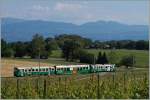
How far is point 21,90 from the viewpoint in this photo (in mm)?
9836

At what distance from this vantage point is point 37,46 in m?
32.5

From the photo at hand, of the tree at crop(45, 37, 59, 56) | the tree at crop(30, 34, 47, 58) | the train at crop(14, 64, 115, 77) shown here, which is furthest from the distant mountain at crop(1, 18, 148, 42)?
the train at crop(14, 64, 115, 77)

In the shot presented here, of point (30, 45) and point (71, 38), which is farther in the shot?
point (71, 38)

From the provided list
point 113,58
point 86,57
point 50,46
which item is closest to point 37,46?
point 50,46

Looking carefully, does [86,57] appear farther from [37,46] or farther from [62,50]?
[37,46]

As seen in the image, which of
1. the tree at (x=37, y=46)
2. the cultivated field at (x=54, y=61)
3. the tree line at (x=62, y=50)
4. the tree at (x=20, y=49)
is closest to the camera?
the cultivated field at (x=54, y=61)

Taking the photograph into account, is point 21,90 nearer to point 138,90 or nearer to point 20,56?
point 138,90

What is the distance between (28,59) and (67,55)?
10.9 feet

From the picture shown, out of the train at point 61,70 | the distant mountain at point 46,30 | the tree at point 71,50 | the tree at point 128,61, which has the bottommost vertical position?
the train at point 61,70

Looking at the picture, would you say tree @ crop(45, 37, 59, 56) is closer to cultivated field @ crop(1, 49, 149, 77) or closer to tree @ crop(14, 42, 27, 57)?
cultivated field @ crop(1, 49, 149, 77)

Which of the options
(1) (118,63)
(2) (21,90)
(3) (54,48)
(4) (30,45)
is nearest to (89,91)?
(2) (21,90)

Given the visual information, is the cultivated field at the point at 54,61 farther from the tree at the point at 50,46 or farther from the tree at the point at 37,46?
the tree at the point at 37,46

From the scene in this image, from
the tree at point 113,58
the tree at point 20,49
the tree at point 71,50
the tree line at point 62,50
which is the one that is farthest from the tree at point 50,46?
the tree at point 113,58

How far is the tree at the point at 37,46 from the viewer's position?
3190 centimetres
